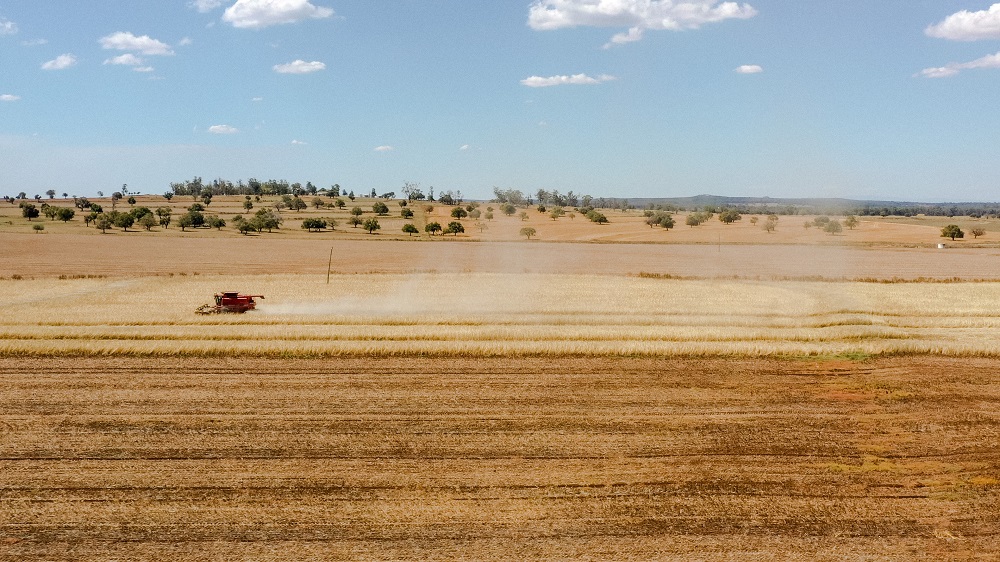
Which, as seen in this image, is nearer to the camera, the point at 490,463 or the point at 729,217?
the point at 490,463

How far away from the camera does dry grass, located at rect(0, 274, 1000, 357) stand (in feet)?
87.5

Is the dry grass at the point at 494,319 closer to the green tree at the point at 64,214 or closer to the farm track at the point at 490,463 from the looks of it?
the farm track at the point at 490,463

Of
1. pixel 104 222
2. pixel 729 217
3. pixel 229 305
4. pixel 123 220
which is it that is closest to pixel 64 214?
pixel 104 222

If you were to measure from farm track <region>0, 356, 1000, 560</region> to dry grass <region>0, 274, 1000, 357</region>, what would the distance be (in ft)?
9.75

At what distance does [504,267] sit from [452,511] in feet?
156

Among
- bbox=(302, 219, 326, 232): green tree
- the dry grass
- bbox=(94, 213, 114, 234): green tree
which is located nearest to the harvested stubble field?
the dry grass

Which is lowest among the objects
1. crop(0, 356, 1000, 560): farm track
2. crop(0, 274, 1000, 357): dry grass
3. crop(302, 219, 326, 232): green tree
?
crop(0, 356, 1000, 560): farm track

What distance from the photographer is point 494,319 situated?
3275 centimetres

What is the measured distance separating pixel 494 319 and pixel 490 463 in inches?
683

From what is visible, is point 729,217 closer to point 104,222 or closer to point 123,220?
point 123,220

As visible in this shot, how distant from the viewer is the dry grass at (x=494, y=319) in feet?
87.5

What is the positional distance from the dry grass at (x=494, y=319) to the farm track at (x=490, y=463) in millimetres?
2970

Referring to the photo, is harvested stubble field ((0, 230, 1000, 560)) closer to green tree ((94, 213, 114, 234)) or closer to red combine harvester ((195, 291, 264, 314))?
red combine harvester ((195, 291, 264, 314))

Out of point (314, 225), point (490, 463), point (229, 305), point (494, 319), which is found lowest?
point (490, 463)
